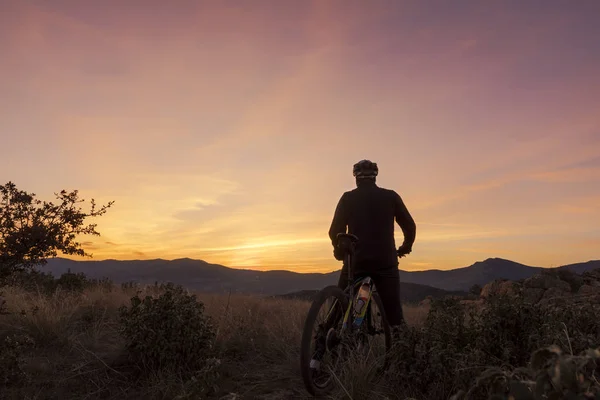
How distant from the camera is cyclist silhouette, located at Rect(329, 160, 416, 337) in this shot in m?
5.85

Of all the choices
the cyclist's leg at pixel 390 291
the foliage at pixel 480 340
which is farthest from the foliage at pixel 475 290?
the foliage at pixel 480 340

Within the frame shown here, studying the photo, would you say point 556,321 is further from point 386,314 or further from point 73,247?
point 73,247

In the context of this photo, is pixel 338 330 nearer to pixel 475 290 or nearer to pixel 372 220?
pixel 372 220

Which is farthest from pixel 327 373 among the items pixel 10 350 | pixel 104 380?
pixel 10 350

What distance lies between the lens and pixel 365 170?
6.12m

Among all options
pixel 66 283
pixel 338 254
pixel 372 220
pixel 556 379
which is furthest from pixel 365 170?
pixel 66 283

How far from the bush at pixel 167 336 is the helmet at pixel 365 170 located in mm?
2754

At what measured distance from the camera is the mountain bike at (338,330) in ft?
15.2

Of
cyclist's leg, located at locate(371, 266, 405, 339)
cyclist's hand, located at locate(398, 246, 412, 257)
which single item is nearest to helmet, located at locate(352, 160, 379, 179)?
cyclist's hand, located at locate(398, 246, 412, 257)

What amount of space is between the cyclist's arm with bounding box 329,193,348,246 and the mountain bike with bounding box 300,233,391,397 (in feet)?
1.35

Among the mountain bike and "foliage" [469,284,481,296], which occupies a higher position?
"foliage" [469,284,481,296]

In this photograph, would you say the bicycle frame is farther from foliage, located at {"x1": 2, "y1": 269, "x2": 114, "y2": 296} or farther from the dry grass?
foliage, located at {"x1": 2, "y1": 269, "x2": 114, "y2": 296}

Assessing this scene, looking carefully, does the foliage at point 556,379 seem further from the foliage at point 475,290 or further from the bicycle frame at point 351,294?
the foliage at point 475,290

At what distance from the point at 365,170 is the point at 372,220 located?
668 millimetres
